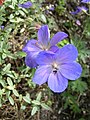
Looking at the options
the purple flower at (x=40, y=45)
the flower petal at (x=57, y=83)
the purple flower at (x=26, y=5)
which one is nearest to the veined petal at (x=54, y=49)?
the purple flower at (x=40, y=45)

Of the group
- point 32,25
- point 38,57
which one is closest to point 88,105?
point 32,25

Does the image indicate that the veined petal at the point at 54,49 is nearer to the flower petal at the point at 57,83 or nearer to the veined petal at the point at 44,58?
the veined petal at the point at 44,58

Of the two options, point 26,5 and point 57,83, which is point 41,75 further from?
point 26,5

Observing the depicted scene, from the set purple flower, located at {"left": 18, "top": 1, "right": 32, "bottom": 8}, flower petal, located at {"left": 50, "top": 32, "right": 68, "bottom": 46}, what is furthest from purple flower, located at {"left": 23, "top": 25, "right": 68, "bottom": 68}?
purple flower, located at {"left": 18, "top": 1, "right": 32, "bottom": 8}

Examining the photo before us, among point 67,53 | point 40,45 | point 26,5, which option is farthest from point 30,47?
point 26,5

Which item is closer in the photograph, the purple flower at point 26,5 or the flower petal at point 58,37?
the flower petal at point 58,37

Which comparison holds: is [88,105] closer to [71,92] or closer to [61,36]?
[71,92]
